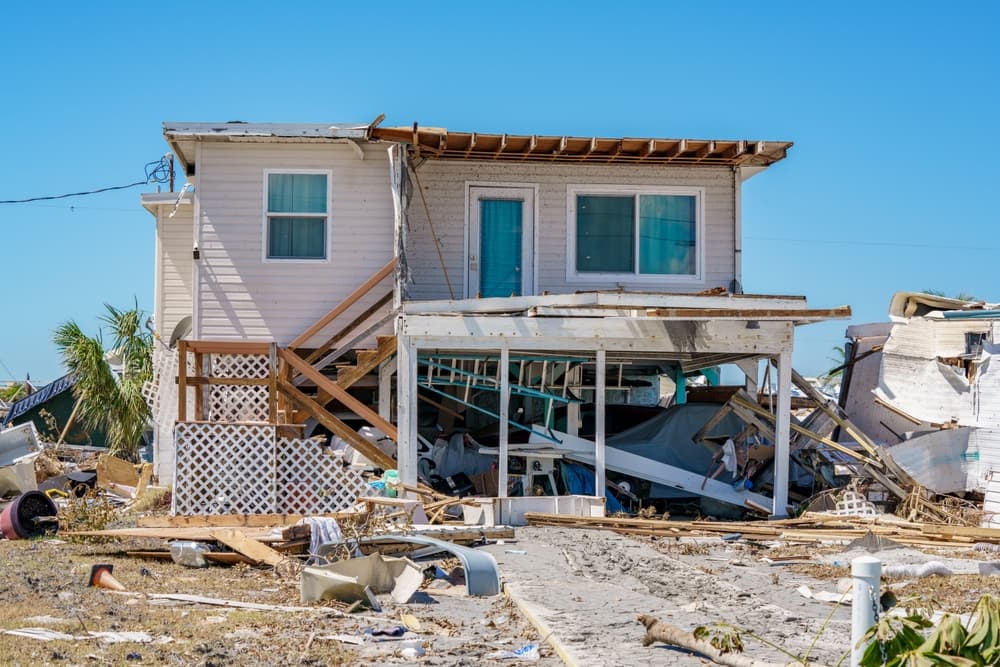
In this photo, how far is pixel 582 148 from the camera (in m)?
16.4

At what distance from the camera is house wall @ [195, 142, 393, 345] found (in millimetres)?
16625

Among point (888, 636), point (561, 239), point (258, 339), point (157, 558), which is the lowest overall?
point (157, 558)

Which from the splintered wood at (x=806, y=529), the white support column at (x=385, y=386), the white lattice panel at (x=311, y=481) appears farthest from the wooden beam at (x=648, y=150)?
the white lattice panel at (x=311, y=481)

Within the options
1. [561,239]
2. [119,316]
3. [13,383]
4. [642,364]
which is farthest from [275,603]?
[13,383]

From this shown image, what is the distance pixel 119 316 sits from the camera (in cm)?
2286

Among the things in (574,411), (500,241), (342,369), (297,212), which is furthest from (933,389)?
(297,212)

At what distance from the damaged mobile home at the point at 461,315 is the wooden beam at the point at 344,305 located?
0.03m

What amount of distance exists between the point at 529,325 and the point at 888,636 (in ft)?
37.4

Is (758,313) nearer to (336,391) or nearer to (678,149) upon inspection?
(678,149)

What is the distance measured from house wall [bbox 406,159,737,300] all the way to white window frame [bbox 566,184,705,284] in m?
0.06

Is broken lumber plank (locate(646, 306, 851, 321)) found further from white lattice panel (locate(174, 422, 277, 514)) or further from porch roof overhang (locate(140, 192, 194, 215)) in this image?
porch roof overhang (locate(140, 192, 194, 215))

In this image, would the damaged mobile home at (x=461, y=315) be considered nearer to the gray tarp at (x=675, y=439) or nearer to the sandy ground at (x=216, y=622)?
the gray tarp at (x=675, y=439)

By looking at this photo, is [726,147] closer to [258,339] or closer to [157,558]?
[258,339]

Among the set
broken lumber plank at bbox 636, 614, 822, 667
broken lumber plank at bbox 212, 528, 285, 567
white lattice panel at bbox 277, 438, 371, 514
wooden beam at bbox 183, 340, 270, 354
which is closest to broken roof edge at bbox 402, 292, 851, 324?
wooden beam at bbox 183, 340, 270, 354
